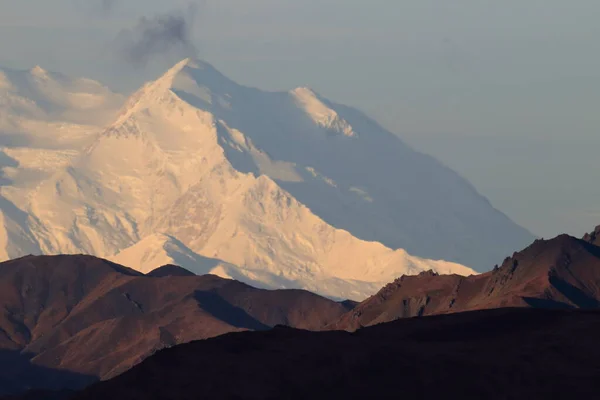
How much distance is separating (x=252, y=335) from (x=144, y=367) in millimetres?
16350

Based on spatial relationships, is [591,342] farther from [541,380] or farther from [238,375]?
[238,375]

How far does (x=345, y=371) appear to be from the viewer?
17488 cm

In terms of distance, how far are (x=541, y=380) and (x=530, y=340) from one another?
633 inches

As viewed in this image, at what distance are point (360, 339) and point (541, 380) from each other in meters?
19.1

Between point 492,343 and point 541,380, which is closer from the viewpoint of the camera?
point 541,380

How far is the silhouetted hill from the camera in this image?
169625 millimetres

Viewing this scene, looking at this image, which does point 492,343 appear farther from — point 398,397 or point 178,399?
point 178,399

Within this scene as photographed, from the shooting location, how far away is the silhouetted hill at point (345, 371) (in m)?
170

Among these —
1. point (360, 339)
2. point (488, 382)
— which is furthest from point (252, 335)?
point (488, 382)

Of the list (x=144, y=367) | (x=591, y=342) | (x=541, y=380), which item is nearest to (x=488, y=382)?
(x=541, y=380)

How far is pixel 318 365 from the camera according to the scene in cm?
17625

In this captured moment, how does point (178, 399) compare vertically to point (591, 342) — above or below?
below

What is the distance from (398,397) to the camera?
17075 cm

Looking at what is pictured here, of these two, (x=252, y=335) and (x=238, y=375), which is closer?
(x=238, y=375)
